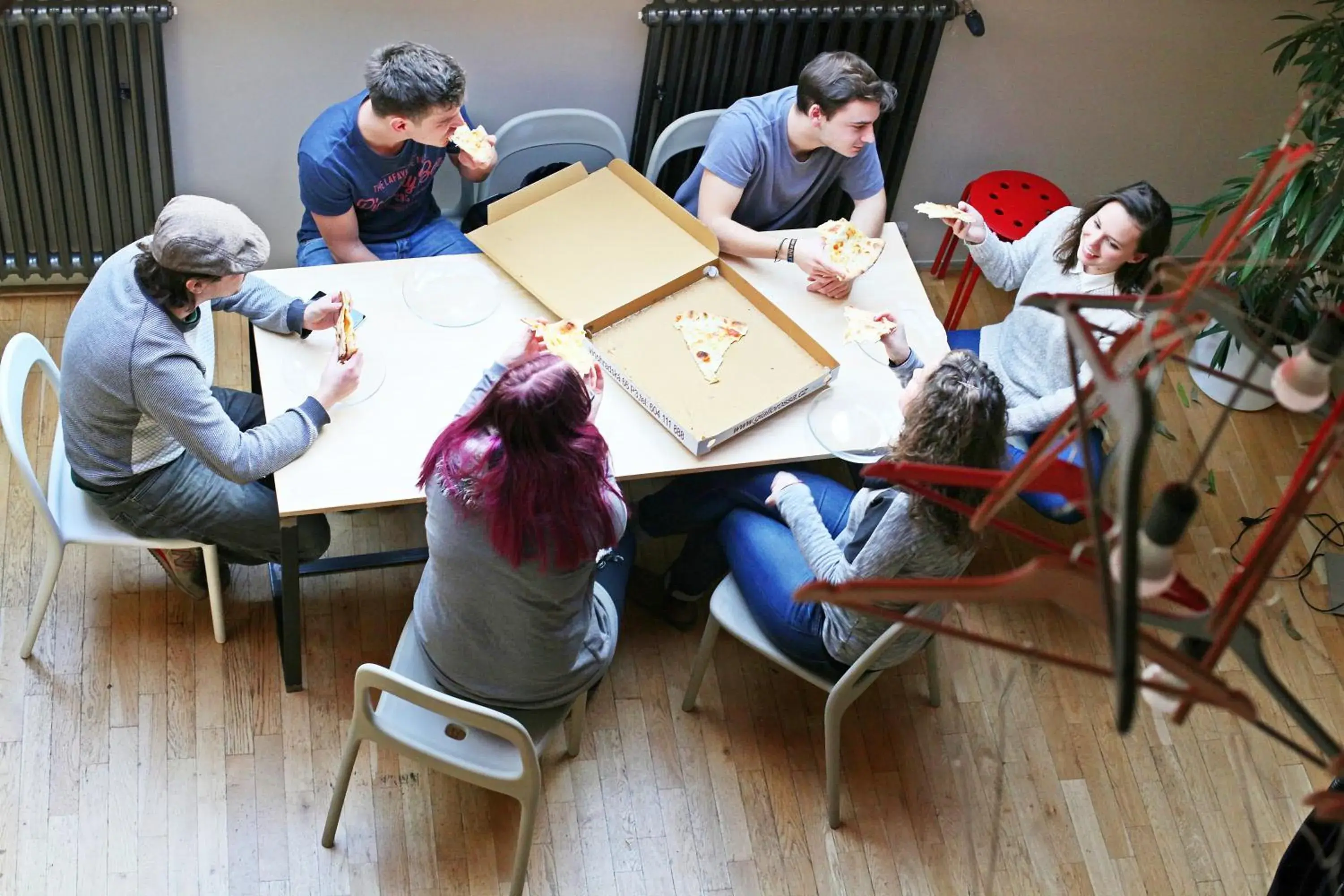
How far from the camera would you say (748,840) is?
3.14m

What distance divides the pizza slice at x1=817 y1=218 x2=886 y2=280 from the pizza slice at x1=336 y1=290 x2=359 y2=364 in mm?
1183

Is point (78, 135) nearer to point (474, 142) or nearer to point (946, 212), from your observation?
point (474, 142)

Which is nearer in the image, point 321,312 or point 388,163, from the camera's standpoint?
point 321,312

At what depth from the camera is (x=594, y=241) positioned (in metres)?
3.13

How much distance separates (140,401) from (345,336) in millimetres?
450

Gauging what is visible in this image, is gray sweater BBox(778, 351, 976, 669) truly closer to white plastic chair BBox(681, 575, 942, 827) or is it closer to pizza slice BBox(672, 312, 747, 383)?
white plastic chair BBox(681, 575, 942, 827)

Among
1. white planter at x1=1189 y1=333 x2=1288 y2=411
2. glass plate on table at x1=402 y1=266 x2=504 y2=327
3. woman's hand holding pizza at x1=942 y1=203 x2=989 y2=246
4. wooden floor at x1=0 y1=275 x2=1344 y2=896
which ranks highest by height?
woman's hand holding pizza at x1=942 y1=203 x2=989 y2=246

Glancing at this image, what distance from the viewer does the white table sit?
2719 millimetres

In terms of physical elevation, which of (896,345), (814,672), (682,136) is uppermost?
(682,136)

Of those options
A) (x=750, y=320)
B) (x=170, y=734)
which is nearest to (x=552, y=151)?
(x=750, y=320)

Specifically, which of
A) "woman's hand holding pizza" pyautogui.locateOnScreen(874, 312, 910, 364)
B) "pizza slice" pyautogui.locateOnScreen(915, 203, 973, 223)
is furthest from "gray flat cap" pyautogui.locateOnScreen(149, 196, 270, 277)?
"pizza slice" pyautogui.locateOnScreen(915, 203, 973, 223)

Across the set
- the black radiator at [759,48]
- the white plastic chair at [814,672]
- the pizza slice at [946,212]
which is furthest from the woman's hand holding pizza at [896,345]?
the black radiator at [759,48]

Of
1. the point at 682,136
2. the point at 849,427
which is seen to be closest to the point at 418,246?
the point at 682,136

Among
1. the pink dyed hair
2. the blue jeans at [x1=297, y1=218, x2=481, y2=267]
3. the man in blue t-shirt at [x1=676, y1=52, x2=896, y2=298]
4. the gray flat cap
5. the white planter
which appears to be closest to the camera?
the pink dyed hair
